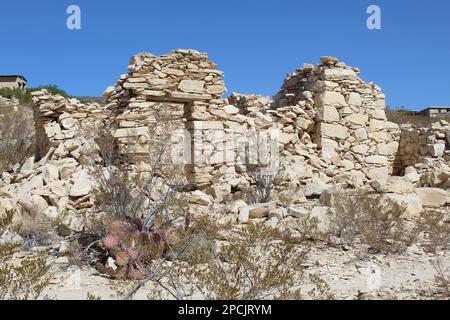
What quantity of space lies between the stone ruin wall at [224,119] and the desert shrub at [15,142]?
2191 mm

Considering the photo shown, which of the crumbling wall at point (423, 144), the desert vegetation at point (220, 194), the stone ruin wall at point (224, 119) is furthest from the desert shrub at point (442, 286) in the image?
the crumbling wall at point (423, 144)

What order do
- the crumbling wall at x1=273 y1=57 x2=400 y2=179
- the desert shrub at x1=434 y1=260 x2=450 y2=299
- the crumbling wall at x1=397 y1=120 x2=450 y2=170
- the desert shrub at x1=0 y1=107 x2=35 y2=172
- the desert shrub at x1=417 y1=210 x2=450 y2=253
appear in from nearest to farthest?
the desert shrub at x1=434 y1=260 x2=450 y2=299
the desert shrub at x1=417 y1=210 x2=450 y2=253
the crumbling wall at x1=273 y1=57 x2=400 y2=179
the crumbling wall at x1=397 y1=120 x2=450 y2=170
the desert shrub at x1=0 y1=107 x2=35 y2=172

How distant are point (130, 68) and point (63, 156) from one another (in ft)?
6.30

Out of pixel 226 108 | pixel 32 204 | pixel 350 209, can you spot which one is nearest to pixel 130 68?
pixel 226 108

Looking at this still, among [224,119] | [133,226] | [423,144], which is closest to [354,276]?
[133,226]

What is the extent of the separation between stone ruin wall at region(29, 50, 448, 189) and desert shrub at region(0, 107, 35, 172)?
2191 mm

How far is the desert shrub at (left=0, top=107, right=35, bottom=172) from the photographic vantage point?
1161 cm

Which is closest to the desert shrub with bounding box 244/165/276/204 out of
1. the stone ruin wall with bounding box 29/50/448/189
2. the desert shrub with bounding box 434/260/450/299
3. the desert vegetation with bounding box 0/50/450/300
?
the desert vegetation with bounding box 0/50/450/300

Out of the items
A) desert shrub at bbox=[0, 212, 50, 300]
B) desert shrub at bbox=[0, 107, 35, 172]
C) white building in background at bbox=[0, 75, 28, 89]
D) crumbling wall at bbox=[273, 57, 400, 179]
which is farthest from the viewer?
white building in background at bbox=[0, 75, 28, 89]

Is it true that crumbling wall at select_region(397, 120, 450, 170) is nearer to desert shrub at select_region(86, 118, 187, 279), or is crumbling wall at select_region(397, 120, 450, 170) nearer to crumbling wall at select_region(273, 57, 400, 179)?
crumbling wall at select_region(273, 57, 400, 179)

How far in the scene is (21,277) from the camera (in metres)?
3.54

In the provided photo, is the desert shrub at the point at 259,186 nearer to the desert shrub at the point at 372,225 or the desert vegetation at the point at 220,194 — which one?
the desert vegetation at the point at 220,194
